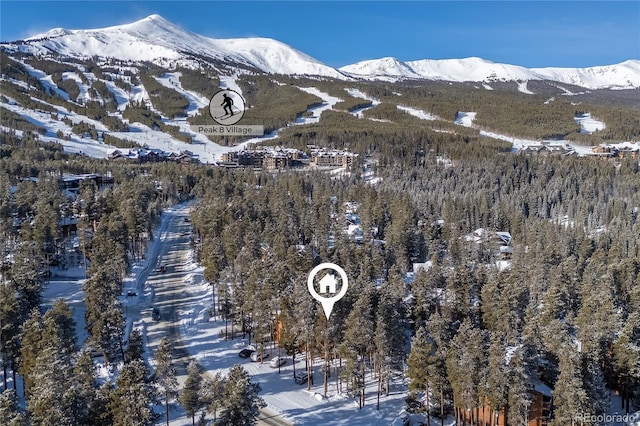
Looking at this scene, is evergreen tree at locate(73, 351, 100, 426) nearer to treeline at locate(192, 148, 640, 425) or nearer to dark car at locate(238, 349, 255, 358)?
treeline at locate(192, 148, 640, 425)

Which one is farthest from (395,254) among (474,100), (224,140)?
(474,100)

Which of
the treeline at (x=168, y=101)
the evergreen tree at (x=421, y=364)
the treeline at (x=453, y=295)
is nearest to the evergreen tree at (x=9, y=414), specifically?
the treeline at (x=453, y=295)

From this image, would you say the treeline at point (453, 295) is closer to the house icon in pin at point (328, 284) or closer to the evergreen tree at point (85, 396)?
the house icon in pin at point (328, 284)

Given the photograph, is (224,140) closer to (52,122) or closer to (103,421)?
(52,122)

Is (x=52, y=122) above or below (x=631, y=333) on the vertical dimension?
above

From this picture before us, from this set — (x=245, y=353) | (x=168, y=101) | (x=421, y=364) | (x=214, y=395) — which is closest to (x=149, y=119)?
(x=168, y=101)

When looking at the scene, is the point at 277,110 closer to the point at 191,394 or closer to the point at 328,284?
the point at 328,284
